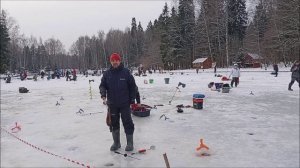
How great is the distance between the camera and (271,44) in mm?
43875

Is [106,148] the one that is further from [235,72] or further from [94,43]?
[94,43]

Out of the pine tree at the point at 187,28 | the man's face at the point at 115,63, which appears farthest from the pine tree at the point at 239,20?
the man's face at the point at 115,63

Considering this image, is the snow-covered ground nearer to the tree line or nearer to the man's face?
the man's face

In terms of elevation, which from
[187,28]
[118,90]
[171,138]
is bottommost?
[171,138]

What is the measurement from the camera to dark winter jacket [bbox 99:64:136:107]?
19.5ft

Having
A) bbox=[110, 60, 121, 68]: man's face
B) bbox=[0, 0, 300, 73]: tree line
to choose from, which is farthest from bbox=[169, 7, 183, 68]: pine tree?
bbox=[110, 60, 121, 68]: man's face

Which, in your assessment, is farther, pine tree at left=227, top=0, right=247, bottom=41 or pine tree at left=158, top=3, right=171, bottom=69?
pine tree at left=158, top=3, right=171, bottom=69

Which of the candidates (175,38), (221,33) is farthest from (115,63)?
(175,38)

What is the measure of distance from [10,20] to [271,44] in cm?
5019

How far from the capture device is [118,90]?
5.94 metres

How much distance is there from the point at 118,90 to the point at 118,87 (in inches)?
2.2

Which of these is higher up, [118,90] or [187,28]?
[187,28]

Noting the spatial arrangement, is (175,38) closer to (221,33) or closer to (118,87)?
(221,33)

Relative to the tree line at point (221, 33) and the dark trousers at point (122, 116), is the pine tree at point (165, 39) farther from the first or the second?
the dark trousers at point (122, 116)
